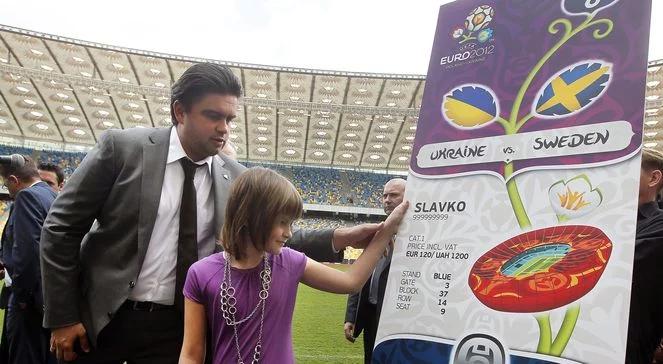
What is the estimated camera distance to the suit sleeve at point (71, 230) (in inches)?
76.4

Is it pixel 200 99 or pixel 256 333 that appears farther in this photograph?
pixel 200 99

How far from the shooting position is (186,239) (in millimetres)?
2074

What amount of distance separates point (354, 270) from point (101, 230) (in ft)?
3.49

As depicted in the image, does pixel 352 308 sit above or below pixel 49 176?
below

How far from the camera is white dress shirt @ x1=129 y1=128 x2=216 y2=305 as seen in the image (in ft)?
6.73

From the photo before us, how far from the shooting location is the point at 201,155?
216cm

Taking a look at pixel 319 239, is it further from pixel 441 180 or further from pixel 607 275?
pixel 607 275

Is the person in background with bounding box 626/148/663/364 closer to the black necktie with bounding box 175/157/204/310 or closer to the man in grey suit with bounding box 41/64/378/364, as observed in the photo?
the man in grey suit with bounding box 41/64/378/364

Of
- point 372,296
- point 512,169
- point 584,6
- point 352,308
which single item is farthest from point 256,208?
point 352,308

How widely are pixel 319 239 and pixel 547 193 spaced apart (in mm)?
978

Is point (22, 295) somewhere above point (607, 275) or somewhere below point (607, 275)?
below

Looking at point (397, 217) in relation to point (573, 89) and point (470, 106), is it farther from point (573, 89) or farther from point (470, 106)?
point (573, 89)

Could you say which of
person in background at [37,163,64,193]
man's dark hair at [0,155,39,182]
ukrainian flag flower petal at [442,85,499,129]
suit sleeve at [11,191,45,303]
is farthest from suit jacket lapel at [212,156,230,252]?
person in background at [37,163,64,193]

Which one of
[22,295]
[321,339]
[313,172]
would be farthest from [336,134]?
[22,295]
